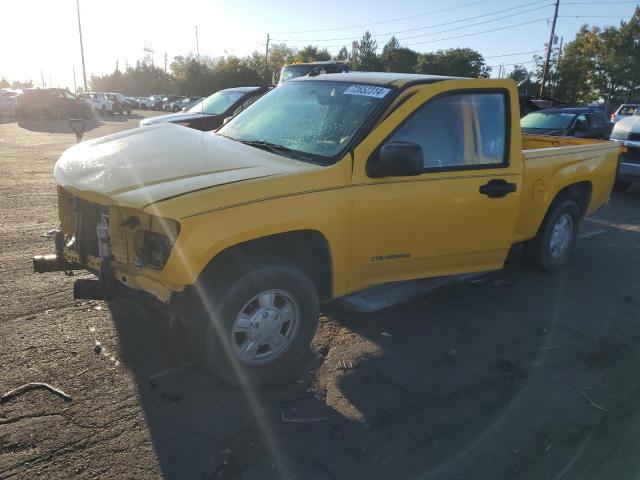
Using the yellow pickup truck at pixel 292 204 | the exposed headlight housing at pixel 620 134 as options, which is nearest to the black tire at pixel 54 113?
the exposed headlight housing at pixel 620 134

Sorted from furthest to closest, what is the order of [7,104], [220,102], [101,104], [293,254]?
1. [101,104]
2. [7,104]
3. [220,102]
4. [293,254]

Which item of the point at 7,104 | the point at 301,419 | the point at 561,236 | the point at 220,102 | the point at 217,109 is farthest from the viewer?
the point at 7,104

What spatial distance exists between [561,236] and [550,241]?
0.25m

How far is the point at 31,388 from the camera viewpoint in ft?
11.0

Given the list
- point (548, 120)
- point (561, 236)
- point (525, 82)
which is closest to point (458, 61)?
point (525, 82)

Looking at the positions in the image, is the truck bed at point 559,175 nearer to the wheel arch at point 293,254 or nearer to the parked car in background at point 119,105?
the wheel arch at point 293,254

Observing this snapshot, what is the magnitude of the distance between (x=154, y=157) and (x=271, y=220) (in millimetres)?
1005

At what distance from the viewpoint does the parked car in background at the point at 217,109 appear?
10406 millimetres

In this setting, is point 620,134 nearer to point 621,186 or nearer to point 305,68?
point 621,186

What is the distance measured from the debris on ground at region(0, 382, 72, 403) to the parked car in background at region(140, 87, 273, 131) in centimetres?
740

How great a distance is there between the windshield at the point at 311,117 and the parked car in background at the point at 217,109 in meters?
5.77

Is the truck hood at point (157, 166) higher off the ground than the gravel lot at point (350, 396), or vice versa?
the truck hood at point (157, 166)

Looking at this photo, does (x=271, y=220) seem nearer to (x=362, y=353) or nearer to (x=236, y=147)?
(x=236, y=147)

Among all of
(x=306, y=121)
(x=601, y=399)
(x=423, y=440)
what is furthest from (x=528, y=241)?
(x=423, y=440)
